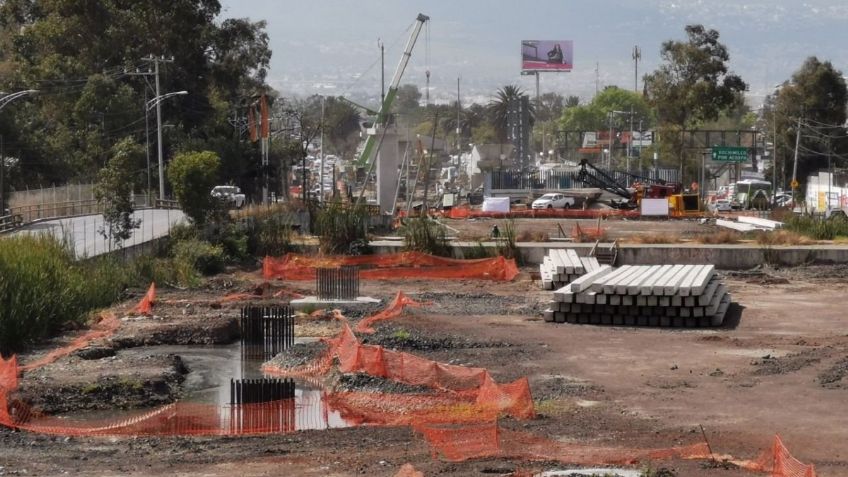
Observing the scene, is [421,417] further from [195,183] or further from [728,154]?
[728,154]

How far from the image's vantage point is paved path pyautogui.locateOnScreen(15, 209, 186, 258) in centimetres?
4031

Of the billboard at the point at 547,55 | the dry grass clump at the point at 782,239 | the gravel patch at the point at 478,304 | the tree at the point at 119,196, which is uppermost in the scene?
the billboard at the point at 547,55

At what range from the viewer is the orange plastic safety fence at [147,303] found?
1197 inches

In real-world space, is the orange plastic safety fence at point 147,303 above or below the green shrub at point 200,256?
below

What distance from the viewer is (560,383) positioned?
811 inches

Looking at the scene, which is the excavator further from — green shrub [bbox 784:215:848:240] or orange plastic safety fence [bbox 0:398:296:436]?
orange plastic safety fence [bbox 0:398:296:436]

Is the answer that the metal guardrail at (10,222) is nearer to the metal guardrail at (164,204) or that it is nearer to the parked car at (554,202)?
the metal guardrail at (164,204)

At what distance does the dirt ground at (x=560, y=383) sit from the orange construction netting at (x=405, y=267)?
426 cm

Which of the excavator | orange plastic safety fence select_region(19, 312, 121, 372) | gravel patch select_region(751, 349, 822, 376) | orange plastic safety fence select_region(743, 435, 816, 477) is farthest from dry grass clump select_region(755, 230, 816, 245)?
orange plastic safety fence select_region(743, 435, 816, 477)

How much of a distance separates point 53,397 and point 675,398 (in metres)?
9.14

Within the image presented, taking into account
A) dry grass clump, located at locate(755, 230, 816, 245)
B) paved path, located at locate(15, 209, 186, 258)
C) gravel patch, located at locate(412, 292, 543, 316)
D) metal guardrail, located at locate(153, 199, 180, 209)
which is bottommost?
gravel patch, located at locate(412, 292, 543, 316)

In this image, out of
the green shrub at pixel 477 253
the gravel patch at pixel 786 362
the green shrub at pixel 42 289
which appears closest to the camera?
the gravel patch at pixel 786 362

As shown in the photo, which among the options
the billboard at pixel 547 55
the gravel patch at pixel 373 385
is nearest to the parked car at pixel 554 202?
the gravel patch at pixel 373 385

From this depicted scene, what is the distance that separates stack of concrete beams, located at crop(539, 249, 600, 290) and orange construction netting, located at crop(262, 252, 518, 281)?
2670mm
